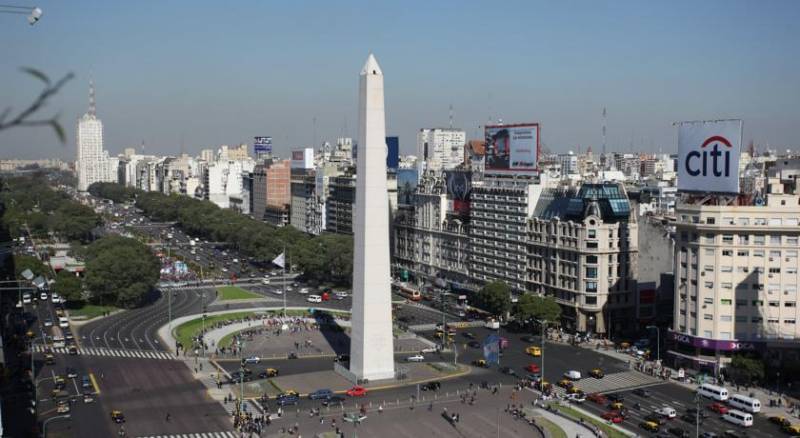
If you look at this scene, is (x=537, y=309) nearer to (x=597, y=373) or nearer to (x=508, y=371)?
(x=508, y=371)

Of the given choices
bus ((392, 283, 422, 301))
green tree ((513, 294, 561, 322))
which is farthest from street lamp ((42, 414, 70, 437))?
bus ((392, 283, 422, 301))

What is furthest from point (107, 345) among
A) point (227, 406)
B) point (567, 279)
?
point (567, 279)

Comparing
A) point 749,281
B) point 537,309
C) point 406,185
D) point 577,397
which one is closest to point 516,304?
point 537,309

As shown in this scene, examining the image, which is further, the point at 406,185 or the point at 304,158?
the point at 304,158

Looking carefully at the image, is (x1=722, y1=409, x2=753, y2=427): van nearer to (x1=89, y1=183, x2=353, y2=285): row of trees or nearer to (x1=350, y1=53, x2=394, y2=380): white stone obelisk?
(x1=350, y1=53, x2=394, y2=380): white stone obelisk

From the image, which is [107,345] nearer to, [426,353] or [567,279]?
[426,353]

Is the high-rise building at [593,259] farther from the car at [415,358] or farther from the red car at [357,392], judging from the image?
the red car at [357,392]

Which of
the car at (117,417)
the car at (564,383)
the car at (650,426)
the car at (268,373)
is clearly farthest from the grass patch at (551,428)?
the car at (117,417)
